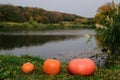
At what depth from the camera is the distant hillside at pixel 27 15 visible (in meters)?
110

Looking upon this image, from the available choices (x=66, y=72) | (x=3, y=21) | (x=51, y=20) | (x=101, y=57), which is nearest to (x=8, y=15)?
(x=3, y=21)

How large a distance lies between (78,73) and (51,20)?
120899 millimetres

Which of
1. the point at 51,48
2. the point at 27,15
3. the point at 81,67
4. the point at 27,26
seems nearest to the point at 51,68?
the point at 81,67

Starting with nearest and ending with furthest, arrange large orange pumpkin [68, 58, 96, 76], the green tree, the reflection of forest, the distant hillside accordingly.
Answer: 1. large orange pumpkin [68, 58, 96, 76]
2. the green tree
3. the reflection of forest
4. the distant hillside

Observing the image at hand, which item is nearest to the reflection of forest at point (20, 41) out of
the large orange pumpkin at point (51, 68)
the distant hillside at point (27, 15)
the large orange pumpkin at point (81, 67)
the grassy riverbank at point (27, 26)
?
the large orange pumpkin at point (51, 68)

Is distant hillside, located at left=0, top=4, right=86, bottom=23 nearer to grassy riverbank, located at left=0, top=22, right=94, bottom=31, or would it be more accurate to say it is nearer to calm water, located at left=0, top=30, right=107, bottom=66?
grassy riverbank, located at left=0, top=22, right=94, bottom=31

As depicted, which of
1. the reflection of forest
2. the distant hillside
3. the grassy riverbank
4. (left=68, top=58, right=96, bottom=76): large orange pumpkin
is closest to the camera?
(left=68, top=58, right=96, bottom=76): large orange pumpkin

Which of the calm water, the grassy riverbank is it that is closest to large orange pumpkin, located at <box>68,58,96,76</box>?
the calm water

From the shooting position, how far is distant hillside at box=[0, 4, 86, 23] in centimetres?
11050

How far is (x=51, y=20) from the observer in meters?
130

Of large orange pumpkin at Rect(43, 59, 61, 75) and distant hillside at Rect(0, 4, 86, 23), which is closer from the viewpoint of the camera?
large orange pumpkin at Rect(43, 59, 61, 75)

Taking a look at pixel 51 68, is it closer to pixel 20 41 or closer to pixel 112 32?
pixel 112 32

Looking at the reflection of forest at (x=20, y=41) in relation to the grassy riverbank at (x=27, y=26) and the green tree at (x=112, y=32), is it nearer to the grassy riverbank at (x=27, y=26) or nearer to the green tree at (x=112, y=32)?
the green tree at (x=112, y=32)

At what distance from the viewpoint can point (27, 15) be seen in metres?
122
